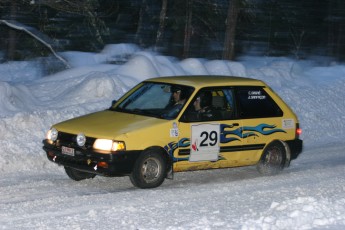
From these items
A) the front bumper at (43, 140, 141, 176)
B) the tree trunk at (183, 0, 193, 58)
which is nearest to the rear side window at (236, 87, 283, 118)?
the front bumper at (43, 140, 141, 176)

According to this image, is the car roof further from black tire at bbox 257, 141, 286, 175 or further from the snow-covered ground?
the snow-covered ground

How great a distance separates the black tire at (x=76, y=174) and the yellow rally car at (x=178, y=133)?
0.05 ft

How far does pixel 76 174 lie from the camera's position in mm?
10703

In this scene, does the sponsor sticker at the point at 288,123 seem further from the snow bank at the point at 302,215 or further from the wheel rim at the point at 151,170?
the snow bank at the point at 302,215

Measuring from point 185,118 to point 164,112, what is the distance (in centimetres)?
32

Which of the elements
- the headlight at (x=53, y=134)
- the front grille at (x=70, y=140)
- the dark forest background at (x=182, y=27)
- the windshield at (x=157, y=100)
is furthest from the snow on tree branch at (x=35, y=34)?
the front grille at (x=70, y=140)

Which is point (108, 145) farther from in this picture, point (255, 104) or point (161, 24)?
point (161, 24)

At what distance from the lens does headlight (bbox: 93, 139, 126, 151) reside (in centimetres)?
959

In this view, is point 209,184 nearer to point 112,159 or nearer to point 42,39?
point 112,159

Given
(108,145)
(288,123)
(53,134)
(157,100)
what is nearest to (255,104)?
(288,123)

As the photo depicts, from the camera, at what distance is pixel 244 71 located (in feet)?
73.7

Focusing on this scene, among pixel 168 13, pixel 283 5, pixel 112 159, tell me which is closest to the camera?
pixel 112 159

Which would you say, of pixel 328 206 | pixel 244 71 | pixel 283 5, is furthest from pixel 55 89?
pixel 283 5

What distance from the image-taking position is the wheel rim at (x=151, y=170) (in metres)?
9.98
